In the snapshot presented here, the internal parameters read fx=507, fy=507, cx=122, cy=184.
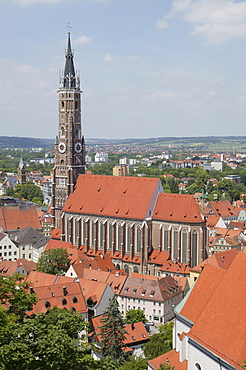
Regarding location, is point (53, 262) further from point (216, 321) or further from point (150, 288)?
point (216, 321)

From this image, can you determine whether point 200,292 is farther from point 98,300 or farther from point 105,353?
point 98,300

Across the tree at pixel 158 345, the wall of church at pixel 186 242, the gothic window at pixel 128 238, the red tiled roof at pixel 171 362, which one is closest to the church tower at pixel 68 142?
the gothic window at pixel 128 238

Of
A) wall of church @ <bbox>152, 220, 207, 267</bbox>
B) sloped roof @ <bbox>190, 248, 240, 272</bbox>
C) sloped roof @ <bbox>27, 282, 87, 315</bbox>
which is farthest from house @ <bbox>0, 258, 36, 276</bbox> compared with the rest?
sloped roof @ <bbox>190, 248, 240, 272</bbox>

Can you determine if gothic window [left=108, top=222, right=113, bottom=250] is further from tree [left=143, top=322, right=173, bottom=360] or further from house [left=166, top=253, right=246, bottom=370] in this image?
house [left=166, top=253, right=246, bottom=370]

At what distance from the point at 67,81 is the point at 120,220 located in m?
26.7

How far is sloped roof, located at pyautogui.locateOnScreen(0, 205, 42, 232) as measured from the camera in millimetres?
101562

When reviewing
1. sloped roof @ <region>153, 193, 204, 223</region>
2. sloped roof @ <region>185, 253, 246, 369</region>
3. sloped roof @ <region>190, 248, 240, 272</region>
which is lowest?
sloped roof @ <region>190, 248, 240, 272</region>

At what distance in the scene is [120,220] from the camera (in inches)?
3132

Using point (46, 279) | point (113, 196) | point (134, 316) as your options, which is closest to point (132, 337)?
point (134, 316)

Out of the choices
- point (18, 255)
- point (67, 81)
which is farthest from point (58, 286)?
point (67, 81)

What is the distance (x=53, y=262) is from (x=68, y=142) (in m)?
24.9

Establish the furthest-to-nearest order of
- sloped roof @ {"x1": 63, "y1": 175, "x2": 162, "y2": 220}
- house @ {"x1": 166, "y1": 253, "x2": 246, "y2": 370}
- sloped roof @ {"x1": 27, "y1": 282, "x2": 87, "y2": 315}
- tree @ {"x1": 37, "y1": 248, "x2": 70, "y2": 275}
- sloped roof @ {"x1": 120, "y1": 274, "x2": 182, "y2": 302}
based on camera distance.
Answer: sloped roof @ {"x1": 63, "y1": 175, "x2": 162, "y2": 220}
tree @ {"x1": 37, "y1": 248, "x2": 70, "y2": 275}
sloped roof @ {"x1": 120, "y1": 274, "x2": 182, "y2": 302}
sloped roof @ {"x1": 27, "y1": 282, "x2": 87, "y2": 315}
house @ {"x1": 166, "y1": 253, "x2": 246, "y2": 370}

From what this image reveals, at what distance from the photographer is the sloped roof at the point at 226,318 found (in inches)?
1027

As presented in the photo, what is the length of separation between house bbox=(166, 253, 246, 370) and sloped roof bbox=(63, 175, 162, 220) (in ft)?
144
